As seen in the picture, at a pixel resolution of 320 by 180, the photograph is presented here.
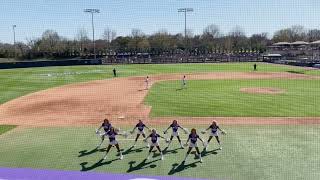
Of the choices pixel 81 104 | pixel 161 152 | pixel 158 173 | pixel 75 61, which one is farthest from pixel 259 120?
pixel 75 61

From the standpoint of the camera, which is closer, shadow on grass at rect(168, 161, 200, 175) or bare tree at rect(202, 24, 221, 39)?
shadow on grass at rect(168, 161, 200, 175)

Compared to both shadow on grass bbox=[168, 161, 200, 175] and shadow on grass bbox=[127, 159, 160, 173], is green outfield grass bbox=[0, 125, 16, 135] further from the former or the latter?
shadow on grass bbox=[168, 161, 200, 175]

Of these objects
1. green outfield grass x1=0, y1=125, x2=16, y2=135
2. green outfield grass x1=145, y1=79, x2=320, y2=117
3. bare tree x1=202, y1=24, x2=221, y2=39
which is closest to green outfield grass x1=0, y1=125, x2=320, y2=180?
green outfield grass x1=0, y1=125, x2=16, y2=135

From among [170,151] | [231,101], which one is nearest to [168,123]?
[170,151]

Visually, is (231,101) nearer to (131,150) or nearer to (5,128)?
(131,150)

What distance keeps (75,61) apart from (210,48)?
3715cm

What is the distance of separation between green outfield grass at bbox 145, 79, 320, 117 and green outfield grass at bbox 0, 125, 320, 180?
379 centimetres

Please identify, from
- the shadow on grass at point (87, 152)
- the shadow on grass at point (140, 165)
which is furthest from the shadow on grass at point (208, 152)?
the shadow on grass at point (87, 152)

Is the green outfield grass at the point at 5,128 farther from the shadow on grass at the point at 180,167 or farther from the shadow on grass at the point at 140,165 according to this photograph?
the shadow on grass at the point at 180,167

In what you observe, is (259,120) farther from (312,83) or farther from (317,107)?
(312,83)

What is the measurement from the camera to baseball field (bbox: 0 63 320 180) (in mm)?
10149

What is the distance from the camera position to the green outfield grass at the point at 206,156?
9.68 metres

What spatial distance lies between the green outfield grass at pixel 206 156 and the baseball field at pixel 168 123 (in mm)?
28

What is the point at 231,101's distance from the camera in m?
21.2
